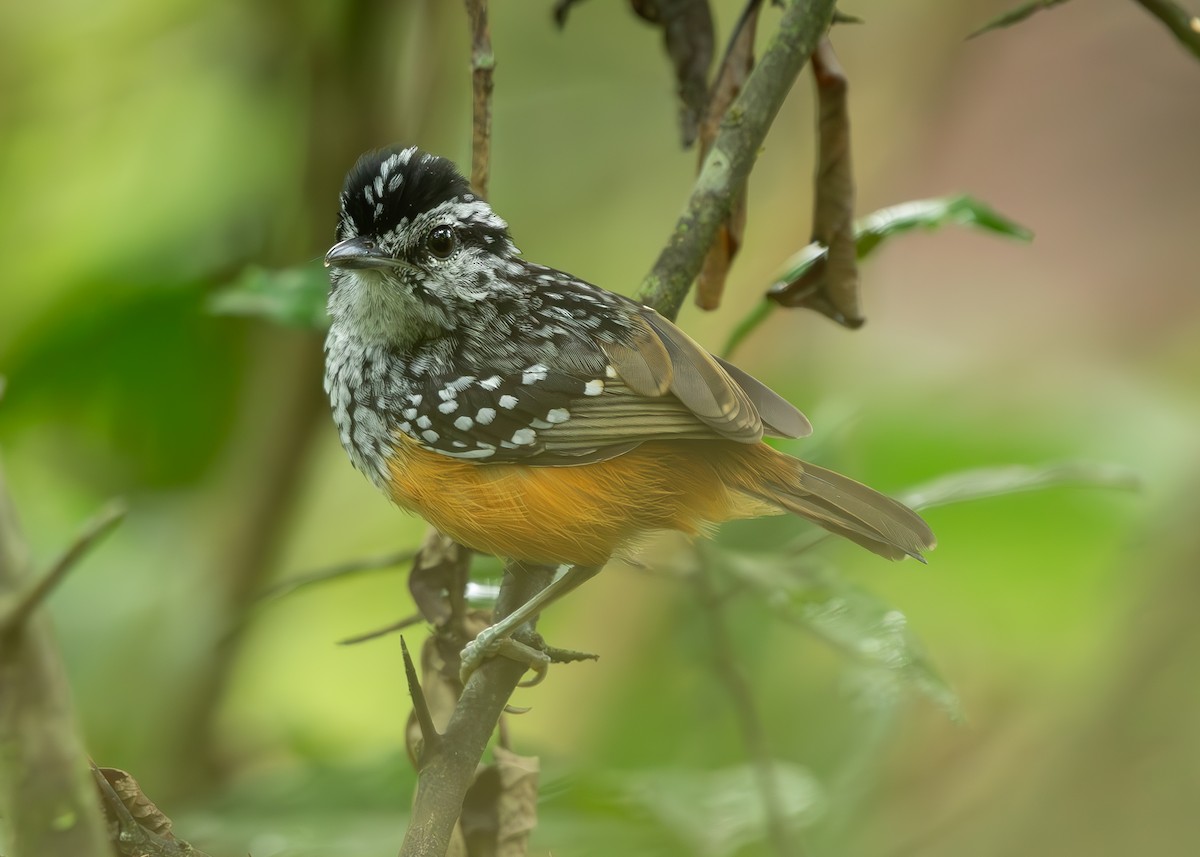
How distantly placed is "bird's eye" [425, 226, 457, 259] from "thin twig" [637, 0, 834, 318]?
55cm

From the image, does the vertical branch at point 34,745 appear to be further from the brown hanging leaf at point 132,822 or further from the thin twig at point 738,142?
the thin twig at point 738,142

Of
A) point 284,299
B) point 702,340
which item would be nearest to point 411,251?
point 284,299

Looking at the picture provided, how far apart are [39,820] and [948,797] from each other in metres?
2.69

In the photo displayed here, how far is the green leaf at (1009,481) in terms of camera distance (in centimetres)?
290

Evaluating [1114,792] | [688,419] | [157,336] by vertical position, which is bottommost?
[1114,792]

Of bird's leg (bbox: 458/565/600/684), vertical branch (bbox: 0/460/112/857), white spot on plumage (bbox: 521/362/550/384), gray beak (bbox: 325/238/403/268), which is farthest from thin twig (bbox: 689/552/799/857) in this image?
vertical branch (bbox: 0/460/112/857)

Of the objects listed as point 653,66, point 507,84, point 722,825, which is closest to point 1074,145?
point 653,66

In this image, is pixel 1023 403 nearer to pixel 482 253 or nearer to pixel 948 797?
pixel 948 797

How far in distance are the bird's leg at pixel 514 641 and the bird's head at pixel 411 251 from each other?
698 millimetres

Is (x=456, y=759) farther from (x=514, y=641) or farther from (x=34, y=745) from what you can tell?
(x=34, y=745)

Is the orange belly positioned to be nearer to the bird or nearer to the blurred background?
the bird

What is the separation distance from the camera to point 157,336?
4.16 meters

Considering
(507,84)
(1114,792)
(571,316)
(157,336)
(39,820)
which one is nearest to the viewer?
(39,820)

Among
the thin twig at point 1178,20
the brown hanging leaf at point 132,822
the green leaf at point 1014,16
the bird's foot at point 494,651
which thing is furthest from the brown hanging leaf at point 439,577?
the thin twig at point 1178,20
